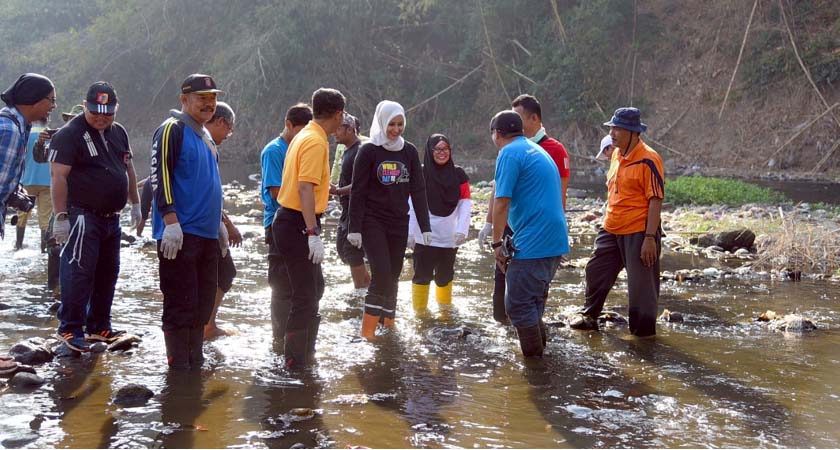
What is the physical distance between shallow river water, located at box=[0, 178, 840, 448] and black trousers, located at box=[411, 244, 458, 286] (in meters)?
0.33

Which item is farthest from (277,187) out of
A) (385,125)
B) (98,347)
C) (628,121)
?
(628,121)

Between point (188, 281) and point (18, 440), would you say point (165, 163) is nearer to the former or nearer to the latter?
point (188, 281)

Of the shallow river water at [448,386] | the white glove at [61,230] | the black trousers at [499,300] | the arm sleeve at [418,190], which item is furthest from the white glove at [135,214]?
the black trousers at [499,300]

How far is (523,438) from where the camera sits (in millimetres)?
4504

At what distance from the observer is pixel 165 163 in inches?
204

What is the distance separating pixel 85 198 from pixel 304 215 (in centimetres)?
153

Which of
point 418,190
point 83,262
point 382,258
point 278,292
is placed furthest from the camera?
point 418,190

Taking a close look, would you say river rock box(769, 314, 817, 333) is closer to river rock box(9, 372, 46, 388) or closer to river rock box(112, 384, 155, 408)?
river rock box(112, 384, 155, 408)

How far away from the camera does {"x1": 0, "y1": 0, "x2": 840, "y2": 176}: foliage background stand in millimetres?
23766

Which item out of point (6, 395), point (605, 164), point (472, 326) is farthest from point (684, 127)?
point (6, 395)

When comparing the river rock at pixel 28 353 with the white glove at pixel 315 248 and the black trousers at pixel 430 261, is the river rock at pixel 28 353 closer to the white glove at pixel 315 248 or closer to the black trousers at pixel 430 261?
the white glove at pixel 315 248

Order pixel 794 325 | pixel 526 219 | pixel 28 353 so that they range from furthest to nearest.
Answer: pixel 794 325 → pixel 526 219 → pixel 28 353

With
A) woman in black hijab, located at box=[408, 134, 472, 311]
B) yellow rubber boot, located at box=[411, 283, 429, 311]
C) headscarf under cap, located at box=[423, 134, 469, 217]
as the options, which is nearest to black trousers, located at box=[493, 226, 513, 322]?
woman in black hijab, located at box=[408, 134, 472, 311]

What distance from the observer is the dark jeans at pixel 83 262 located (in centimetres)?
578
